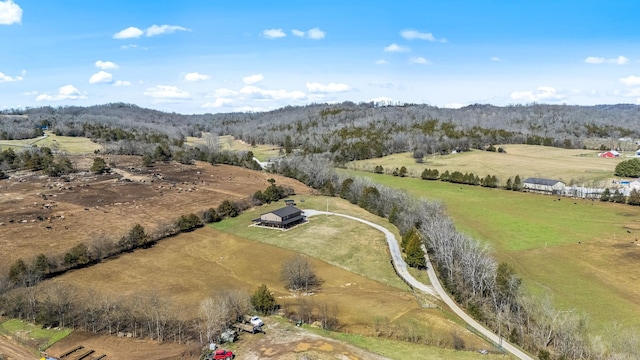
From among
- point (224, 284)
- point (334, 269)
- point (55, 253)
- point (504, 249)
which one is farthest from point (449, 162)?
point (55, 253)

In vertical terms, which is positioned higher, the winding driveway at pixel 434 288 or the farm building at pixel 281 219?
the farm building at pixel 281 219

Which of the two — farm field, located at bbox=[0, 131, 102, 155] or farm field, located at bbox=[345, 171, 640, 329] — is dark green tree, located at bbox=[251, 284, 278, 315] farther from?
farm field, located at bbox=[0, 131, 102, 155]

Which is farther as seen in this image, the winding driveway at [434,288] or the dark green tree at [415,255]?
the dark green tree at [415,255]

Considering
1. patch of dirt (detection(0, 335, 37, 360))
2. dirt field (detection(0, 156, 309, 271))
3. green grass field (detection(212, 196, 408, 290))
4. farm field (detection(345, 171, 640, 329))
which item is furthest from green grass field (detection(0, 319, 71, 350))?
farm field (detection(345, 171, 640, 329))

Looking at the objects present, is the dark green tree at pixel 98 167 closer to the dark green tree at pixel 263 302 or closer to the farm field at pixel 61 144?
the farm field at pixel 61 144

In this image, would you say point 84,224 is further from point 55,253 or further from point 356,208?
point 356,208

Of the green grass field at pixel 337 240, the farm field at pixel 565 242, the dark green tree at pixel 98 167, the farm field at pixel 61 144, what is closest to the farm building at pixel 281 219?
the green grass field at pixel 337 240
